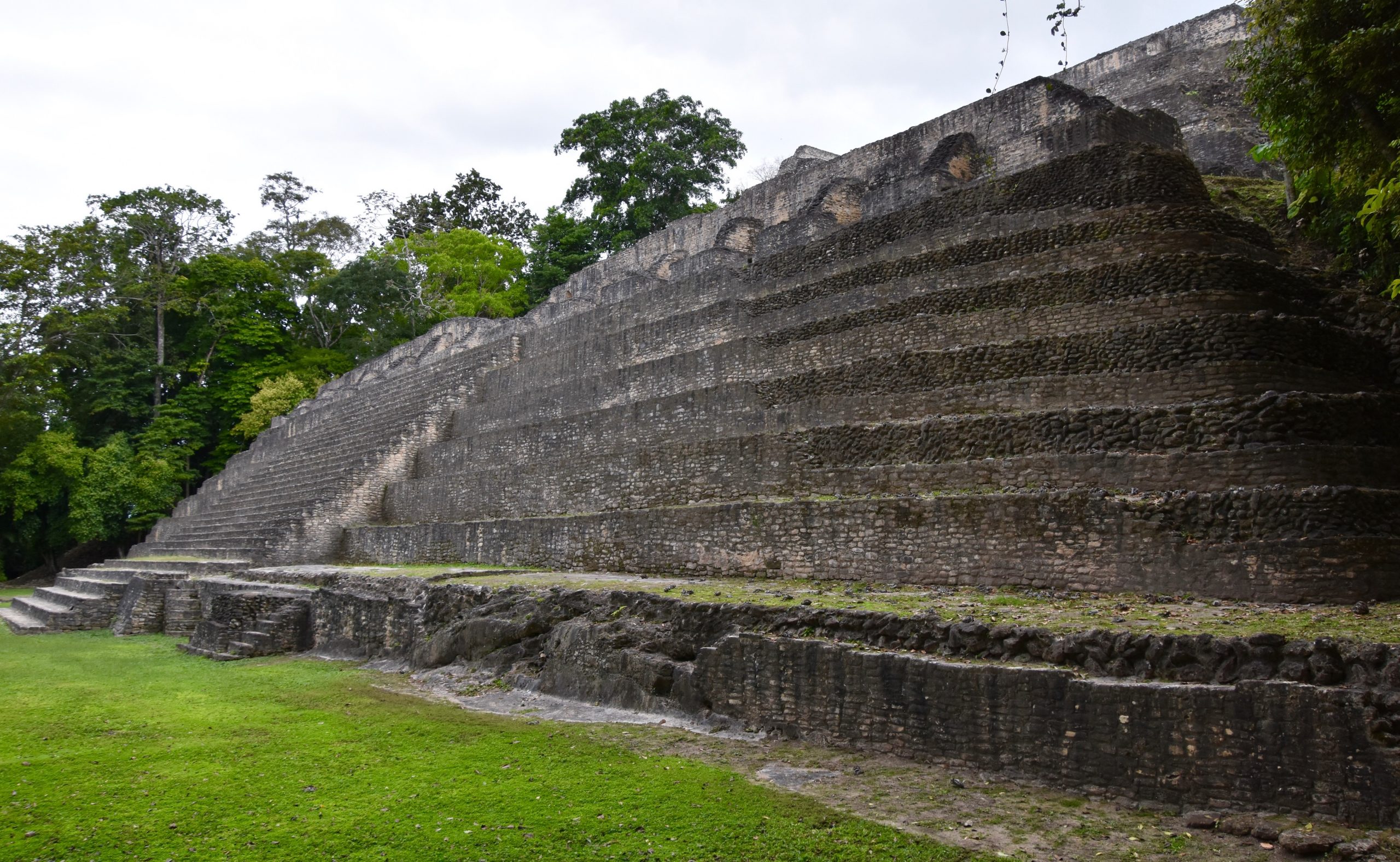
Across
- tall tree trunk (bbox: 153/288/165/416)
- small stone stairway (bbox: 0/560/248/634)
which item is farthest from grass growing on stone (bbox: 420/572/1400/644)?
tall tree trunk (bbox: 153/288/165/416)

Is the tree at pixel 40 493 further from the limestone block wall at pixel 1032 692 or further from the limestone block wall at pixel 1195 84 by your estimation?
the limestone block wall at pixel 1195 84

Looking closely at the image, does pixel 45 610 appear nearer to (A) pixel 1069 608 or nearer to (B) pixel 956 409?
(B) pixel 956 409

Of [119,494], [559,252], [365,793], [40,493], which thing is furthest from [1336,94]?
[40,493]

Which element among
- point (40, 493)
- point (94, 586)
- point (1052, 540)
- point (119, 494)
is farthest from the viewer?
point (119, 494)

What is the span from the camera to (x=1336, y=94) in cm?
740

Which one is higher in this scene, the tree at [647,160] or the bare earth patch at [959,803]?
the tree at [647,160]

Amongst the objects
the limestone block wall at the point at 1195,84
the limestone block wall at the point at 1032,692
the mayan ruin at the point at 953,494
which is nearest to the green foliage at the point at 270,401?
the mayan ruin at the point at 953,494

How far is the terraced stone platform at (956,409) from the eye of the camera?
7.45 m

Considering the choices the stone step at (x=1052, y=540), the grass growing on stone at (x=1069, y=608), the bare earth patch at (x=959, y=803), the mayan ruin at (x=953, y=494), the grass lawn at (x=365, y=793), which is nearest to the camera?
the bare earth patch at (x=959, y=803)

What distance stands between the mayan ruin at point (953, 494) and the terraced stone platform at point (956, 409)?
0.04m

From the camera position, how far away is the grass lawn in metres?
4.67

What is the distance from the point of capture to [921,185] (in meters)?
14.0

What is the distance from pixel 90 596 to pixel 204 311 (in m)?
19.2

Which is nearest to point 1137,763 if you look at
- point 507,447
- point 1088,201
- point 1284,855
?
point 1284,855
